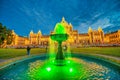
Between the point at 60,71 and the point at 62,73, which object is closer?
the point at 62,73

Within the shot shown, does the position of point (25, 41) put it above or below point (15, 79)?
above

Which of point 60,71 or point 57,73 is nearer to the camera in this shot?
point 57,73

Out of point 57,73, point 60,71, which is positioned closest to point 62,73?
point 57,73

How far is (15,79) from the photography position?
330 inches

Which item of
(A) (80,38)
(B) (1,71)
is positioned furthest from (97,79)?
(A) (80,38)

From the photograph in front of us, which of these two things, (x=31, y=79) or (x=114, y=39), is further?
(x=114, y=39)

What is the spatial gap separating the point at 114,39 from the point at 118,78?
120 meters

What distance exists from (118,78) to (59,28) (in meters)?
11.8

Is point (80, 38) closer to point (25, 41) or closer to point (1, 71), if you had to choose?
point (25, 41)

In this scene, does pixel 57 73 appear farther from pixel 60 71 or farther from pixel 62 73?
pixel 60 71

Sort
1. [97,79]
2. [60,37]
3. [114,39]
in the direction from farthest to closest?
[114,39] → [60,37] → [97,79]

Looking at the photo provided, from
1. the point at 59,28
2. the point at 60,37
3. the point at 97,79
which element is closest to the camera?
the point at 97,79

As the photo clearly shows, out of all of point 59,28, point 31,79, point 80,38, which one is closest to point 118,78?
point 31,79

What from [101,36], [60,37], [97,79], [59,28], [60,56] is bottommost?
[97,79]
